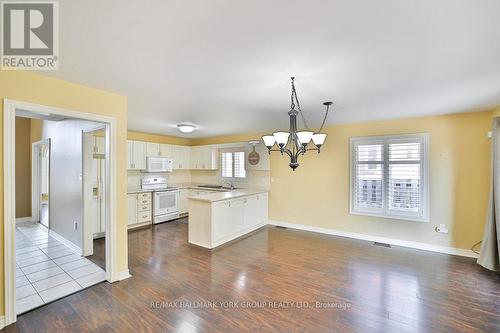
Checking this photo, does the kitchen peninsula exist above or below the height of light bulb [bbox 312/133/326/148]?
below

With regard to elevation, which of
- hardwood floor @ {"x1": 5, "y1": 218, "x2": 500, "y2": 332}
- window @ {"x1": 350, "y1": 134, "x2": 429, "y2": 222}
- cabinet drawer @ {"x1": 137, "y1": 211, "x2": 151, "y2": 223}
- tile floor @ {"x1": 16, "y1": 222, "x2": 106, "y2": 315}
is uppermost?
window @ {"x1": 350, "y1": 134, "x2": 429, "y2": 222}

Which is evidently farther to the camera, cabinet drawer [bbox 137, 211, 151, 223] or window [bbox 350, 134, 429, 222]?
cabinet drawer [bbox 137, 211, 151, 223]

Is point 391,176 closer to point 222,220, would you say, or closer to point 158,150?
point 222,220

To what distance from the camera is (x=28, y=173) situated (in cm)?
612

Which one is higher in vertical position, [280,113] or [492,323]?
[280,113]

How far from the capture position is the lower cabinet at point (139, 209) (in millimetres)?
5254

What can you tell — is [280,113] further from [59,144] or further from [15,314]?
[59,144]

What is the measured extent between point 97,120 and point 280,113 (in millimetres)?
2626

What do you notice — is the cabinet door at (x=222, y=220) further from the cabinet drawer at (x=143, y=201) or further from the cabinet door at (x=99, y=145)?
the cabinet door at (x=99, y=145)

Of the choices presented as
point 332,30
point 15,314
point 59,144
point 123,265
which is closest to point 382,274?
point 332,30

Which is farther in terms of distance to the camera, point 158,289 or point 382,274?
point 382,274

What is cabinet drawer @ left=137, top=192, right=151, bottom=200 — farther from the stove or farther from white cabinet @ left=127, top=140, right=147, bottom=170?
white cabinet @ left=127, top=140, right=147, bottom=170

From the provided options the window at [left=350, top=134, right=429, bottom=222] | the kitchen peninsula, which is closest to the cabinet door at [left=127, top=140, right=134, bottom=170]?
the kitchen peninsula

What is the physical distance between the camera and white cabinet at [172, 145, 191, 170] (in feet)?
22.2
